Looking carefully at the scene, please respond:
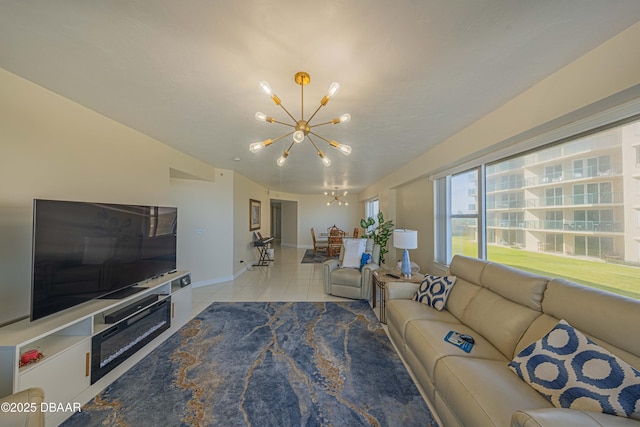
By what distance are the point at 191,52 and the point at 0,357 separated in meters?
2.21

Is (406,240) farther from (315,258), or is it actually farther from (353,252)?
(315,258)

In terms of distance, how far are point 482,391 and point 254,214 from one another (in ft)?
19.5

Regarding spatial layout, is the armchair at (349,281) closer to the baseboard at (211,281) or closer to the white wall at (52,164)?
the baseboard at (211,281)

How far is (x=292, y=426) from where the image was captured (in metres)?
1.48

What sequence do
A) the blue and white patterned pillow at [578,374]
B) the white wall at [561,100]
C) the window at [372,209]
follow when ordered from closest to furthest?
the blue and white patterned pillow at [578,374], the white wall at [561,100], the window at [372,209]

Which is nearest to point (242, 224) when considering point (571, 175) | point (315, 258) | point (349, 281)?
point (315, 258)

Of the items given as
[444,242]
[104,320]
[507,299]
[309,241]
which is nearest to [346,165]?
[444,242]

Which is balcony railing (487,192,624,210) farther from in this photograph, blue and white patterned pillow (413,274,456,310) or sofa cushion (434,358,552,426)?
sofa cushion (434,358,552,426)

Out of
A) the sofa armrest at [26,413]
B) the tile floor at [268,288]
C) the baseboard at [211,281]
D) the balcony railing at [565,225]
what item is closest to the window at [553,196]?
the balcony railing at [565,225]

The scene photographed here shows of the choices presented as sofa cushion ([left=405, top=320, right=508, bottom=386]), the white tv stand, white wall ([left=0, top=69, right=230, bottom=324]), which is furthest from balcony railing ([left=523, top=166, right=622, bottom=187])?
white wall ([left=0, top=69, right=230, bottom=324])

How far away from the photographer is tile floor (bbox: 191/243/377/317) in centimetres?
376

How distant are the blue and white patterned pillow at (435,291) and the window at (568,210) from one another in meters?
0.83

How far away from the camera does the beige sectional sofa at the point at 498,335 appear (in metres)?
1.09

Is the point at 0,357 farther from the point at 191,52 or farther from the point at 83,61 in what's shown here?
the point at 191,52
